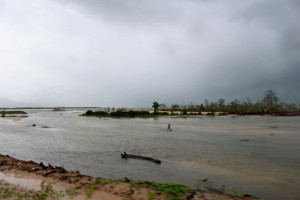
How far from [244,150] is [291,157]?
4322 mm

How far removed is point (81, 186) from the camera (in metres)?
9.62

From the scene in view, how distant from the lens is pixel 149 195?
848 centimetres

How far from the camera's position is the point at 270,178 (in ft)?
42.4

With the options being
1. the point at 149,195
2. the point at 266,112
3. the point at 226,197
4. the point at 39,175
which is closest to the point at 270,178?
the point at 226,197

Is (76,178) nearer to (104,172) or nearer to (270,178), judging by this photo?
(104,172)

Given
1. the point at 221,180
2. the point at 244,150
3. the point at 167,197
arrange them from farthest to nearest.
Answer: the point at 244,150 < the point at 221,180 < the point at 167,197

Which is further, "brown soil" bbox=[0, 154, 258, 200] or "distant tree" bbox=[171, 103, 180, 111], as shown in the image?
"distant tree" bbox=[171, 103, 180, 111]

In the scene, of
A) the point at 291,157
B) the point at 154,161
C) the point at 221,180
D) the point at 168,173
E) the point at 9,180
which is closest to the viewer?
the point at 9,180

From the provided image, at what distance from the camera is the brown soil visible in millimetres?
8523

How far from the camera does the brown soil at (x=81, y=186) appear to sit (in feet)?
28.0

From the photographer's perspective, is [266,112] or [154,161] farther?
[266,112]

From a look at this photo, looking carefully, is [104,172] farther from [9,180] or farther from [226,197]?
[226,197]

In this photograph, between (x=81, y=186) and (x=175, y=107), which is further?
(x=175, y=107)

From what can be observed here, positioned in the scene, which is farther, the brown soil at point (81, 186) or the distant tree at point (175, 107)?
the distant tree at point (175, 107)
